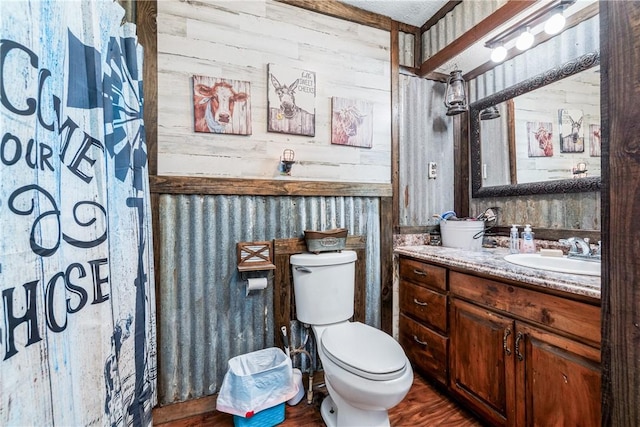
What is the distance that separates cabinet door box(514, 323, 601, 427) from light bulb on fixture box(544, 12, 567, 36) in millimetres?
1572

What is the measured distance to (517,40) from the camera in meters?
1.67

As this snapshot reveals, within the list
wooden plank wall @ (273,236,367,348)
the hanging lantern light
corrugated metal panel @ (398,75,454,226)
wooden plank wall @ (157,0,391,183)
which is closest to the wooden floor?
wooden plank wall @ (273,236,367,348)

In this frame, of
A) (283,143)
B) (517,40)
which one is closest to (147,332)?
(283,143)

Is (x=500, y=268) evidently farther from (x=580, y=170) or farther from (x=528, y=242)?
(x=580, y=170)

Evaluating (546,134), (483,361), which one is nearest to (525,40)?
(546,134)

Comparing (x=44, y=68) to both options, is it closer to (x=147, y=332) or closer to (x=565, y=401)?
(x=147, y=332)

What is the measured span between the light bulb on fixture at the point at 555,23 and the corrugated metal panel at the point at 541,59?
0.14 m

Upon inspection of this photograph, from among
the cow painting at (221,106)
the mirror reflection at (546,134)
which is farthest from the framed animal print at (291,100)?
the mirror reflection at (546,134)

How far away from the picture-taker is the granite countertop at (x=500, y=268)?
1018 millimetres

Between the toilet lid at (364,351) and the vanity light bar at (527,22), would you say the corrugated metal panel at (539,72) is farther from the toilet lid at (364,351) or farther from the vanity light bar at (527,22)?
the toilet lid at (364,351)

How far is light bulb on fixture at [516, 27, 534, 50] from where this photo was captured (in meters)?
1.60

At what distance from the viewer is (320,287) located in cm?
162

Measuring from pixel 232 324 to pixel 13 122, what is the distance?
135 cm

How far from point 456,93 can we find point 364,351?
1.88 m
